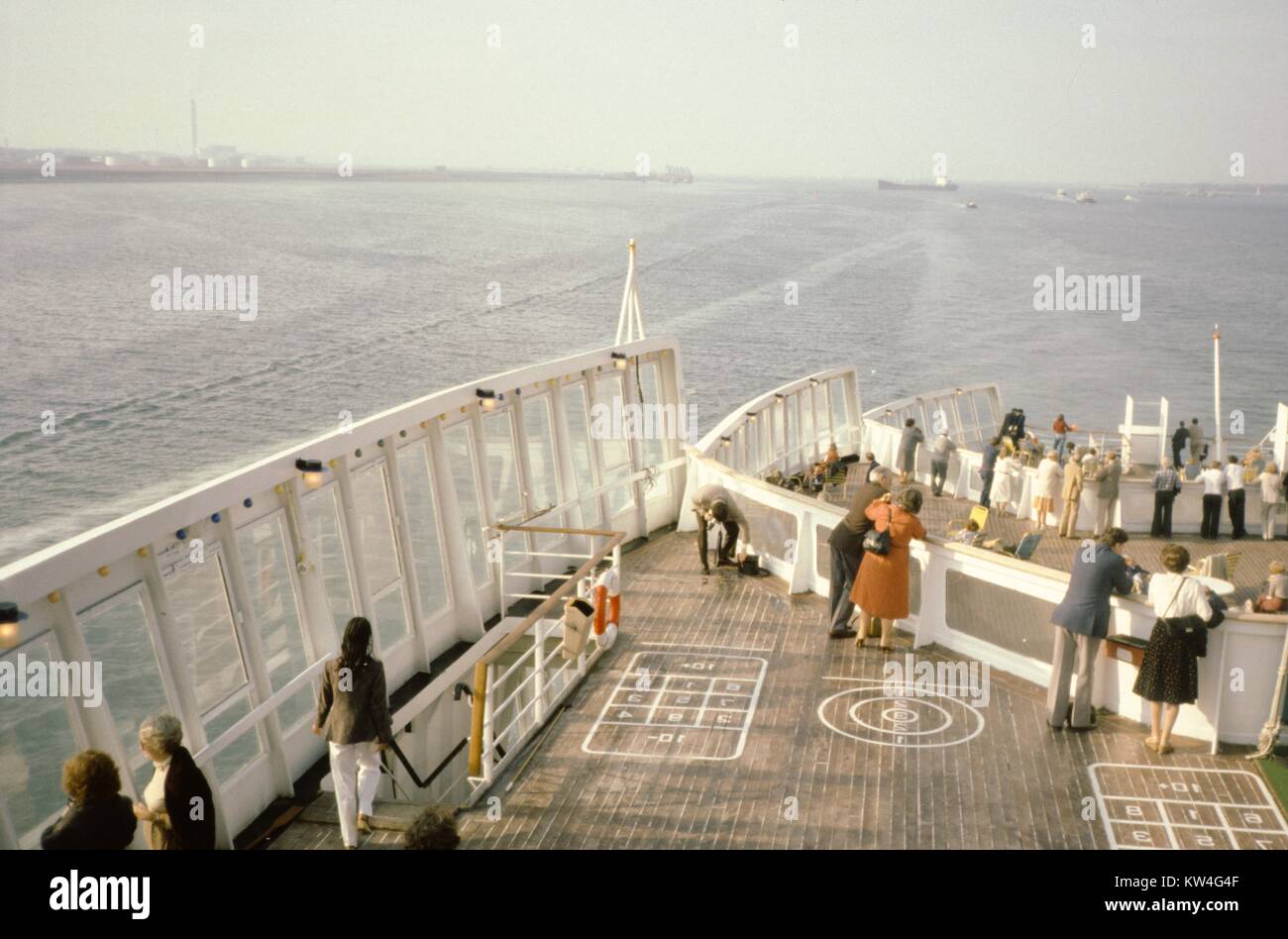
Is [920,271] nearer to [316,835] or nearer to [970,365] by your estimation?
[970,365]

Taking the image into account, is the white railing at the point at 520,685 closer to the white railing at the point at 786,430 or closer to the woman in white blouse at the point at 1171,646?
the woman in white blouse at the point at 1171,646

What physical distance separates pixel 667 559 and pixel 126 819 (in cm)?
1042

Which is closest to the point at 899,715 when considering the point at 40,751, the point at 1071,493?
→ the point at 1071,493

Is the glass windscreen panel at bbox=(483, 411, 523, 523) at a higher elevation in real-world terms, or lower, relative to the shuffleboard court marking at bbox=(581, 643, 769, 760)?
higher

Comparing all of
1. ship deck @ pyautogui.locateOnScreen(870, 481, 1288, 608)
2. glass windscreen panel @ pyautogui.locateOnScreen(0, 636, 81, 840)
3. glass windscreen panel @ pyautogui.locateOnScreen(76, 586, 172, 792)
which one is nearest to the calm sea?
glass windscreen panel @ pyautogui.locateOnScreen(76, 586, 172, 792)

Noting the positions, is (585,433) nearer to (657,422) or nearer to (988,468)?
(657,422)

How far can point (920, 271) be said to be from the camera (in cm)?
12144

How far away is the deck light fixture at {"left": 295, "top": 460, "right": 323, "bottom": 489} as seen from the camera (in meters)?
10.6

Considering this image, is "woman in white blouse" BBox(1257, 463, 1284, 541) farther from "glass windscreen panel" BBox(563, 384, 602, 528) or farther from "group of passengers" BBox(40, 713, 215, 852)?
"group of passengers" BBox(40, 713, 215, 852)

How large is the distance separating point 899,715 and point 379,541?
5687 millimetres

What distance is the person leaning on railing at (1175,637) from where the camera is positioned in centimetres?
988

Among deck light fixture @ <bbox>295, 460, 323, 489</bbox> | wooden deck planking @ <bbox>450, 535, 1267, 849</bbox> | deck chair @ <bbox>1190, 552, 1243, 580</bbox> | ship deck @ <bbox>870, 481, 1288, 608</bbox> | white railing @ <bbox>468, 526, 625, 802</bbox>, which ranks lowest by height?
ship deck @ <bbox>870, 481, 1288, 608</bbox>

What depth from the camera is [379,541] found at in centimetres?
1281

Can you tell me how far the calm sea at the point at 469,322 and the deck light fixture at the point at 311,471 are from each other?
39.3m
